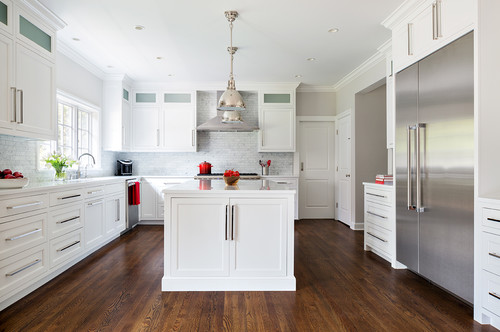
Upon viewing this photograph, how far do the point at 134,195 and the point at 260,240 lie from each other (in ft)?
10.4

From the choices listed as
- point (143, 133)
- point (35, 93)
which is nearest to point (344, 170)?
point (143, 133)

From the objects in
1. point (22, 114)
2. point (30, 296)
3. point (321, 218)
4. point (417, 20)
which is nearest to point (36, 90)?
point (22, 114)

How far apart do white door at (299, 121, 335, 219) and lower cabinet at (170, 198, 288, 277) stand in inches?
141

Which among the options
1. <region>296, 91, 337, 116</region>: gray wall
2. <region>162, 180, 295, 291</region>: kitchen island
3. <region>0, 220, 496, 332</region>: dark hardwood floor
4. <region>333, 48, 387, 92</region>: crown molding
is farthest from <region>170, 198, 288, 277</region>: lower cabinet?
<region>296, 91, 337, 116</region>: gray wall

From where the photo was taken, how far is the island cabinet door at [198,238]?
2.73 metres

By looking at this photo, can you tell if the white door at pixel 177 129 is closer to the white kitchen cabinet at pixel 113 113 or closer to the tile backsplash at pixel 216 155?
the tile backsplash at pixel 216 155

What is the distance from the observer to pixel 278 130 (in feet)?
19.6

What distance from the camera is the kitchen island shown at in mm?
2725

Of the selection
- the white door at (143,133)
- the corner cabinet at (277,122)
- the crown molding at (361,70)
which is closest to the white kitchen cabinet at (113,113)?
the white door at (143,133)

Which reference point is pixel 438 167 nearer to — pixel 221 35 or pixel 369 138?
pixel 221 35

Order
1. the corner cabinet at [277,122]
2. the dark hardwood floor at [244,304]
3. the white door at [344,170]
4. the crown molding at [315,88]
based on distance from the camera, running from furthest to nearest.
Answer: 1. the crown molding at [315,88]
2. the corner cabinet at [277,122]
3. the white door at [344,170]
4. the dark hardwood floor at [244,304]

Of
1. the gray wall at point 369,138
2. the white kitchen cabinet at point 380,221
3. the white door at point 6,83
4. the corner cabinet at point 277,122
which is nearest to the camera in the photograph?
the white door at point 6,83

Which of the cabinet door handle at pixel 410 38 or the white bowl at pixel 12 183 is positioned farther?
the cabinet door handle at pixel 410 38

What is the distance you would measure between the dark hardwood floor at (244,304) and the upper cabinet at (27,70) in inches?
59.2
